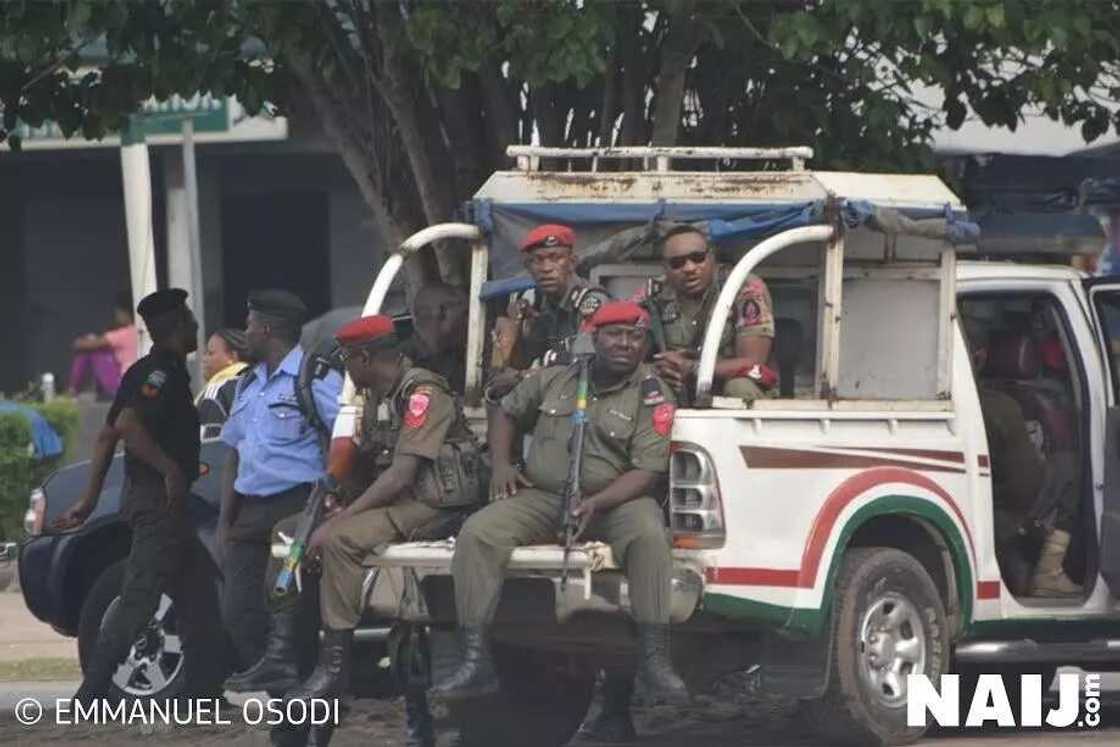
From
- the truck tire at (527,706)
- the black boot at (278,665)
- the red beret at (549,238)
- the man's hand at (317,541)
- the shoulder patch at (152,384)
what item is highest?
the red beret at (549,238)

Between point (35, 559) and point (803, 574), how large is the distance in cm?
399

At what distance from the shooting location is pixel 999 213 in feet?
38.5

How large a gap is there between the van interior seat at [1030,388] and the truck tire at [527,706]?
208 cm

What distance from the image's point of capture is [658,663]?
331 inches

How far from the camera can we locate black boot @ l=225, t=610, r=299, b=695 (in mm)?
9438

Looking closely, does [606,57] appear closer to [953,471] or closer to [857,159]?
[857,159]

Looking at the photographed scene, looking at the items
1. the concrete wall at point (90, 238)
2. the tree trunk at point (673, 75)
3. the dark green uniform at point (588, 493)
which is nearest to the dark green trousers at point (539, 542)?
the dark green uniform at point (588, 493)

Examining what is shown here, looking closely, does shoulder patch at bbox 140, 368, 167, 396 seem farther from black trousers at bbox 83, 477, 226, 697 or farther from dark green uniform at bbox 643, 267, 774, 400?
dark green uniform at bbox 643, 267, 774, 400

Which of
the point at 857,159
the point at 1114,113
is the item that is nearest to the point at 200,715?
the point at 857,159

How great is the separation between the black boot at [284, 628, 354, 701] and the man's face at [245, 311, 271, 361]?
5.60 feet

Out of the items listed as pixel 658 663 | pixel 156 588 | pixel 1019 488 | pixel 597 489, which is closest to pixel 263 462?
pixel 156 588

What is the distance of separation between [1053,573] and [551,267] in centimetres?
245

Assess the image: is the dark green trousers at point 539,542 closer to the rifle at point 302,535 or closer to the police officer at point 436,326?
the rifle at point 302,535

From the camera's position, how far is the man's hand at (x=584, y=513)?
8531mm
